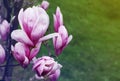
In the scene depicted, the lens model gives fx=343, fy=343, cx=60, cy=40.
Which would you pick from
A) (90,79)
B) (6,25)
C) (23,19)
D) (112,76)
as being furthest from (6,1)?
(112,76)

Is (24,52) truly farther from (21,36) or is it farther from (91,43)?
(91,43)

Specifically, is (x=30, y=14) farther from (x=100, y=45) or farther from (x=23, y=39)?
(x=100, y=45)

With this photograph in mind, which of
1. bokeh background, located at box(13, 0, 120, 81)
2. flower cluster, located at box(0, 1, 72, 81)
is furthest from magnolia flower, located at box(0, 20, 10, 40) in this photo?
bokeh background, located at box(13, 0, 120, 81)

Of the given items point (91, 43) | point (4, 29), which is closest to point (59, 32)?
point (4, 29)

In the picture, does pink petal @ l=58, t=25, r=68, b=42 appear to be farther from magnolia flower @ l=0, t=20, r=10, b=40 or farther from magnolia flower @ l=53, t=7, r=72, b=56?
magnolia flower @ l=0, t=20, r=10, b=40

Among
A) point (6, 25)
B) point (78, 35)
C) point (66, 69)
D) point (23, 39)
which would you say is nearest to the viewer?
point (23, 39)

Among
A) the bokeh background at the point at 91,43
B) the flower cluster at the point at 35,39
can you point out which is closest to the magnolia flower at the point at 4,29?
the flower cluster at the point at 35,39

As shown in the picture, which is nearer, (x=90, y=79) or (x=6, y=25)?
(x=6, y=25)

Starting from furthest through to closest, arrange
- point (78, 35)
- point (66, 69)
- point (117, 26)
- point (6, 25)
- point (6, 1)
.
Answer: point (117, 26) → point (78, 35) → point (66, 69) → point (6, 1) → point (6, 25)
